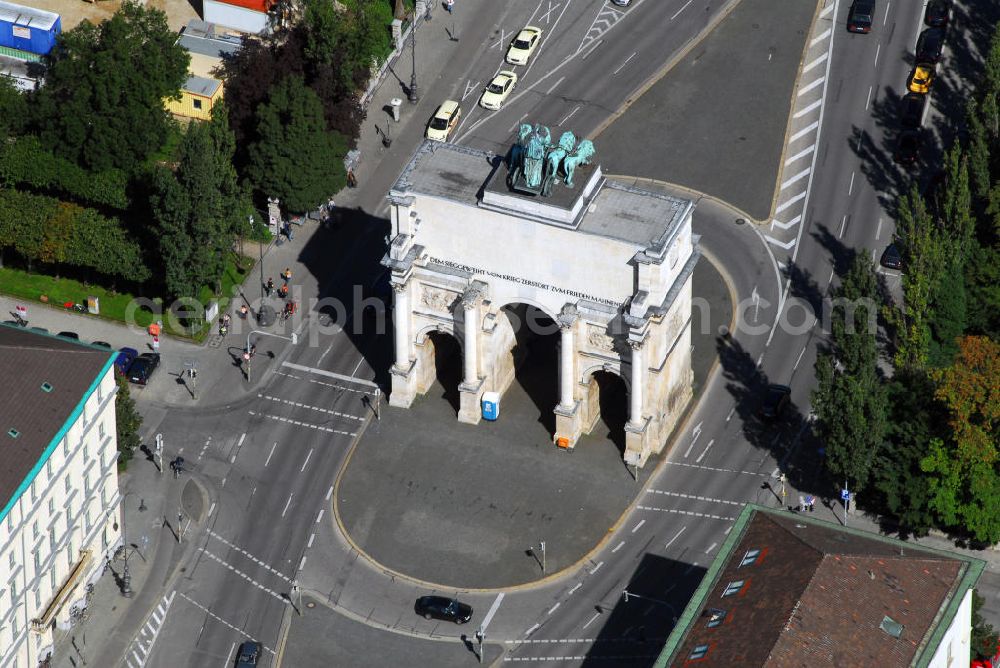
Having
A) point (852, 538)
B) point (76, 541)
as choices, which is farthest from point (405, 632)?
point (852, 538)

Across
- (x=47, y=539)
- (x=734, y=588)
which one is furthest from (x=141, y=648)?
(x=734, y=588)

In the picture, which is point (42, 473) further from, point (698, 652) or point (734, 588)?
point (734, 588)

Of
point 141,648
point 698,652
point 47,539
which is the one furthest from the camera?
point 141,648

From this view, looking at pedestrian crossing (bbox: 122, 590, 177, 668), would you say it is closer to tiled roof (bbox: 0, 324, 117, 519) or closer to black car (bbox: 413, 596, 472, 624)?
tiled roof (bbox: 0, 324, 117, 519)

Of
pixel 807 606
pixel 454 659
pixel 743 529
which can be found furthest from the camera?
pixel 454 659

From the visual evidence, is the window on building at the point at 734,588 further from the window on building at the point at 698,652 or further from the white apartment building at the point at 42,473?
the white apartment building at the point at 42,473

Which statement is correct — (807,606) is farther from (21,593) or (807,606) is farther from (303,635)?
(21,593)
